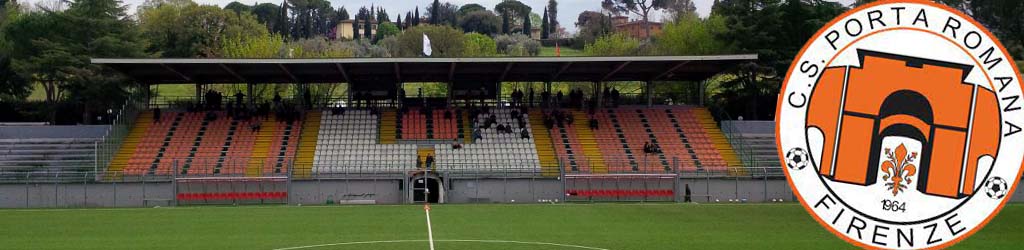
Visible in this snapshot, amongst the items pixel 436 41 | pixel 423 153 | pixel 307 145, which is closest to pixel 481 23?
pixel 436 41

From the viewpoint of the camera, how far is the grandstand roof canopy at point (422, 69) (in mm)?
50406

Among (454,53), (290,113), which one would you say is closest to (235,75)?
(290,113)

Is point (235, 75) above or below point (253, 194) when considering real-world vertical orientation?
above

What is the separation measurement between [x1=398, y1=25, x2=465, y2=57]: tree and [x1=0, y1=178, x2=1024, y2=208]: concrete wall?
74.9 m

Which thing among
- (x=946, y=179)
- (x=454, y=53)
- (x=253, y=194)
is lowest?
(x=253, y=194)

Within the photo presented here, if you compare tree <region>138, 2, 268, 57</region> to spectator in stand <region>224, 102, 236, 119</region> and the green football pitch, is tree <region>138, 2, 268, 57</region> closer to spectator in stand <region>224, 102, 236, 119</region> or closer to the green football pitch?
spectator in stand <region>224, 102, 236, 119</region>

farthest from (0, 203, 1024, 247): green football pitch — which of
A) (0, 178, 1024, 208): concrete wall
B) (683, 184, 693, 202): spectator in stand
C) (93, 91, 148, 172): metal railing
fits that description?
(93, 91, 148, 172): metal railing

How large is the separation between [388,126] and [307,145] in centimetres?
449

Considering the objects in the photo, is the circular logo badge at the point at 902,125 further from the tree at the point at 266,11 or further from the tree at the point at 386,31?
the tree at the point at 266,11

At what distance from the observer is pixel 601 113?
190 feet

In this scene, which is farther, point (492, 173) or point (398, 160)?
point (398, 160)

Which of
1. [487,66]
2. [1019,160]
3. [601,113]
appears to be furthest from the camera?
[601,113]

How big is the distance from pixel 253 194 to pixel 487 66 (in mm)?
13565

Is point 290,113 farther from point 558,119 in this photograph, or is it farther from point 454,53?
point 454,53
